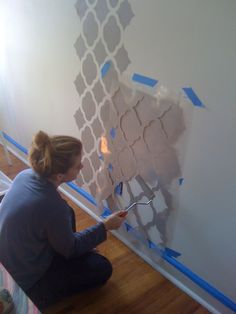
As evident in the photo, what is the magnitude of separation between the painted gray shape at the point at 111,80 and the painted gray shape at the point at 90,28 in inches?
6.5

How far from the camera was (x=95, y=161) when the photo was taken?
5.39 ft

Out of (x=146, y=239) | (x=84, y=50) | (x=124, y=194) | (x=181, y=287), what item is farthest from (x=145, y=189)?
(x=84, y=50)

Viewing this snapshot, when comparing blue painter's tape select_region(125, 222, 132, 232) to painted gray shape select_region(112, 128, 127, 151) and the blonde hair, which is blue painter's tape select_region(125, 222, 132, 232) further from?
the blonde hair

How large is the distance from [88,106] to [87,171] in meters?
0.39

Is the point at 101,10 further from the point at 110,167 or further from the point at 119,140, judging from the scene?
the point at 110,167

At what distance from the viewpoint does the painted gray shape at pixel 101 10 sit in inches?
48.6

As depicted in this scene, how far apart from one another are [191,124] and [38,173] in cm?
58

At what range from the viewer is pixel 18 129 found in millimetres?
2334

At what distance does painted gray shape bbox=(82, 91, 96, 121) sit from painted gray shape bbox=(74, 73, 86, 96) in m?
0.04

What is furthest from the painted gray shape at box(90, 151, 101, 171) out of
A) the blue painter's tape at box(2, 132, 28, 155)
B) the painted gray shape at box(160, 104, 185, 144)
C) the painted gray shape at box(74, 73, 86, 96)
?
the blue painter's tape at box(2, 132, 28, 155)

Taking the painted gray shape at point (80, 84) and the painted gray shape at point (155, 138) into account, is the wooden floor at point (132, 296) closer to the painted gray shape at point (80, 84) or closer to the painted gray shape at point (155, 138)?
the painted gray shape at point (155, 138)

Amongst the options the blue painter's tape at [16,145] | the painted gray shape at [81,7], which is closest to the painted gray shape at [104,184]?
the painted gray shape at [81,7]

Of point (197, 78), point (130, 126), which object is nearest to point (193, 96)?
point (197, 78)

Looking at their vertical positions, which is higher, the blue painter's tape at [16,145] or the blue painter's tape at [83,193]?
the blue painter's tape at [16,145]
